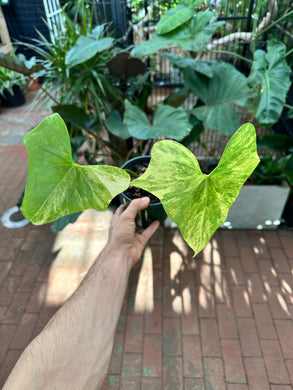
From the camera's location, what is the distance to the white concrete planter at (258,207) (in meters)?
1.96

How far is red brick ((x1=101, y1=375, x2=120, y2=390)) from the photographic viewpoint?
144 cm

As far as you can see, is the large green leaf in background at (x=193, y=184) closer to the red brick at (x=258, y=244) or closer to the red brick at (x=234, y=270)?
the red brick at (x=234, y=270)

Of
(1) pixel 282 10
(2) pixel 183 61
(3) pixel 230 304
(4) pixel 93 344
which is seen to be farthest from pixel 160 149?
(1) pixel 282 10

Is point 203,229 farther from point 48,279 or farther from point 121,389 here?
point 48,279

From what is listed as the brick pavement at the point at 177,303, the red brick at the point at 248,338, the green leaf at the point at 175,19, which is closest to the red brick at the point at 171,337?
the brick pavement at the point at 177,303

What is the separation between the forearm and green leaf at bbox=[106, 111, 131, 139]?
2.62 feet

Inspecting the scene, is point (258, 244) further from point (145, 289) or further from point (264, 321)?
point (145, 289)

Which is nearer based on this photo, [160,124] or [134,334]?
[160,124]

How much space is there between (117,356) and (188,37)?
6.01 feet

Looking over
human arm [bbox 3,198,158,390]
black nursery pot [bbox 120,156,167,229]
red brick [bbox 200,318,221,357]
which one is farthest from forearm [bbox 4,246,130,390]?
red brick [bbox 200,318,221,357]

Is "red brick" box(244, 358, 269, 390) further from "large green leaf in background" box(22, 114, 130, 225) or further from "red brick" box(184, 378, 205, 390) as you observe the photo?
"large green leaf in background" box(22, 114, 130, 225)

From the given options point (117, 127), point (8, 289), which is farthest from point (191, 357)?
point (117, 127)

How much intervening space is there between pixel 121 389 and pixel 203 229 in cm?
125

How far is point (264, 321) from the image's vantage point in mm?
1682
